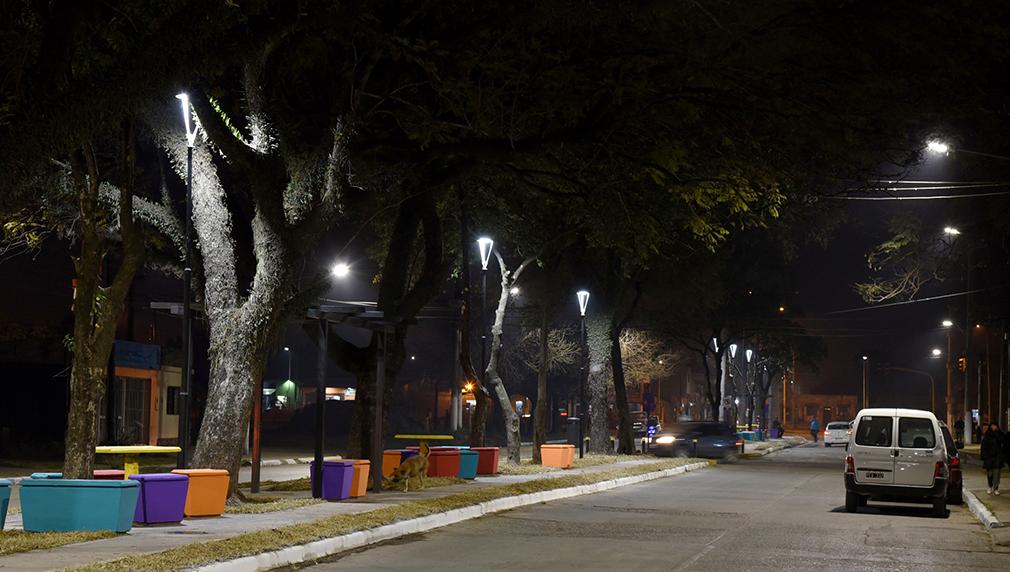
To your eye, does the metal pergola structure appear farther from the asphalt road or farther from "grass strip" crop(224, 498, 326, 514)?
the asphalt road

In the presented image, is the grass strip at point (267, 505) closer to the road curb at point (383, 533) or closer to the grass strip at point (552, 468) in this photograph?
the road curb at point (383, 533)

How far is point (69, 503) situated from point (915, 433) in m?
15.7

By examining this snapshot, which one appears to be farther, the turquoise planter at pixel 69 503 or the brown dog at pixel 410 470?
the brown dog at pixel 410 470

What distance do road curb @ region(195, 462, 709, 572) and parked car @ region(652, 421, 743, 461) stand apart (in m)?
21.5

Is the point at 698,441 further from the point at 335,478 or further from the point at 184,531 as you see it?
the point at 184,531

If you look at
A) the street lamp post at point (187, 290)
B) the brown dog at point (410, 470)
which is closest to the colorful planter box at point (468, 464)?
the brown dog at point (410, 470)

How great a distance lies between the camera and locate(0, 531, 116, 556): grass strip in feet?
45.6

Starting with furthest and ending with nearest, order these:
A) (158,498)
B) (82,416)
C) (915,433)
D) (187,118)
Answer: (915,433), (187,118), (82,416), (158,498)

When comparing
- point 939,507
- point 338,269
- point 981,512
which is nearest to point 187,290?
point 338,269

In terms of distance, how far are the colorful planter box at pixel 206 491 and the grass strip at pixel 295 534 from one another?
1482 millimetres

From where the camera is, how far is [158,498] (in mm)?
17156

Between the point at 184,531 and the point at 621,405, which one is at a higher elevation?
the point at 621,405

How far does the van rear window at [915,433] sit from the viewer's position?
24.7m

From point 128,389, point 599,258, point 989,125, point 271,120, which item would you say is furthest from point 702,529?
point 128,389
